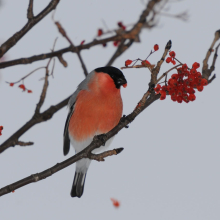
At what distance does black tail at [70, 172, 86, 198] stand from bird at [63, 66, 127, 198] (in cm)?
48

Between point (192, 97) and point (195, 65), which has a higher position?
point (195, 65)

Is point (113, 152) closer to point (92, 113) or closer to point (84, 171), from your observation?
point (92, 113)

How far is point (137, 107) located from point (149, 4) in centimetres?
103

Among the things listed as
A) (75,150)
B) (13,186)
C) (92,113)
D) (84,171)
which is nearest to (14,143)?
(13,186)

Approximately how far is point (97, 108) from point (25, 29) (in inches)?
53.9

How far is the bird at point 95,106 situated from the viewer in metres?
3.50

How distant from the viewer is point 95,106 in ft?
11.5

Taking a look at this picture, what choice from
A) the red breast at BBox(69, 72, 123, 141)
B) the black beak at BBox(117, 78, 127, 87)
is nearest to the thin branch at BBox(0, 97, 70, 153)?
the red breast at BBox(69, 72, 123, 141)

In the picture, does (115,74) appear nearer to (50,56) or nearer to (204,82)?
(50,56)

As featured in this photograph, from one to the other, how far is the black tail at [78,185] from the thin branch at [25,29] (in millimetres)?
2278

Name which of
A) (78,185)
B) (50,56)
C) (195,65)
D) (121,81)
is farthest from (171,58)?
(78,185)

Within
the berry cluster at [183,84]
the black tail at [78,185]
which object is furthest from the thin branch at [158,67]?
the black tail at [78,185]

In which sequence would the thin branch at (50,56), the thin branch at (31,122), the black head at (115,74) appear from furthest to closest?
the black head at (115,74)
the thin branch at (31,122)
the thin branch at (50,56)

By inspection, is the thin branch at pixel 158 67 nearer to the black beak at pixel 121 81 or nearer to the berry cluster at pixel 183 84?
the berry cluster at pixel 183 84
